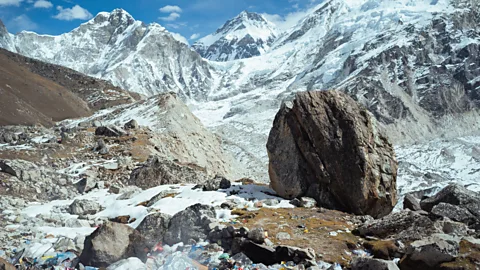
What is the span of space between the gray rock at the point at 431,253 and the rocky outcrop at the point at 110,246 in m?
9.20

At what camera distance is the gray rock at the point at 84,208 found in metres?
21.7

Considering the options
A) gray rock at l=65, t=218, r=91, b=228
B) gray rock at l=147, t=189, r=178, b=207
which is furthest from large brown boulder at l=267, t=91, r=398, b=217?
gray rock at l=65, t=218, r=91, b=228

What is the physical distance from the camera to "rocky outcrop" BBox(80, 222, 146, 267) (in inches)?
563

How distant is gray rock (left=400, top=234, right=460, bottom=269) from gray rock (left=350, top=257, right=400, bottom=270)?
868 millimetres

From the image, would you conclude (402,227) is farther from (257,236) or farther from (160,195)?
(160,195)

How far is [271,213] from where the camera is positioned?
19.2 m

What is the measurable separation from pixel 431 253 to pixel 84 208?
17344mm

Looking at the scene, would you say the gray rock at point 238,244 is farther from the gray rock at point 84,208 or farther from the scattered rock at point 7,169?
the scattered rock at point 7,169

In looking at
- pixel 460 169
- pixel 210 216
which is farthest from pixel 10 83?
pixel 460 169

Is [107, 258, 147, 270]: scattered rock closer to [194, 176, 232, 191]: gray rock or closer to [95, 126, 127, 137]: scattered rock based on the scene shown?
[194, 176, 232, 191]: gray rock

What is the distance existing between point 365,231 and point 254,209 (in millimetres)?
5519

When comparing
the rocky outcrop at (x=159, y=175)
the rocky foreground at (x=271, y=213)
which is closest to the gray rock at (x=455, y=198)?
the rocky foreground at (x=271, y=213)

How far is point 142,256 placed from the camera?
1477 cm

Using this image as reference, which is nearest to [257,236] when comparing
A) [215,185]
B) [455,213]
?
[455,213]
